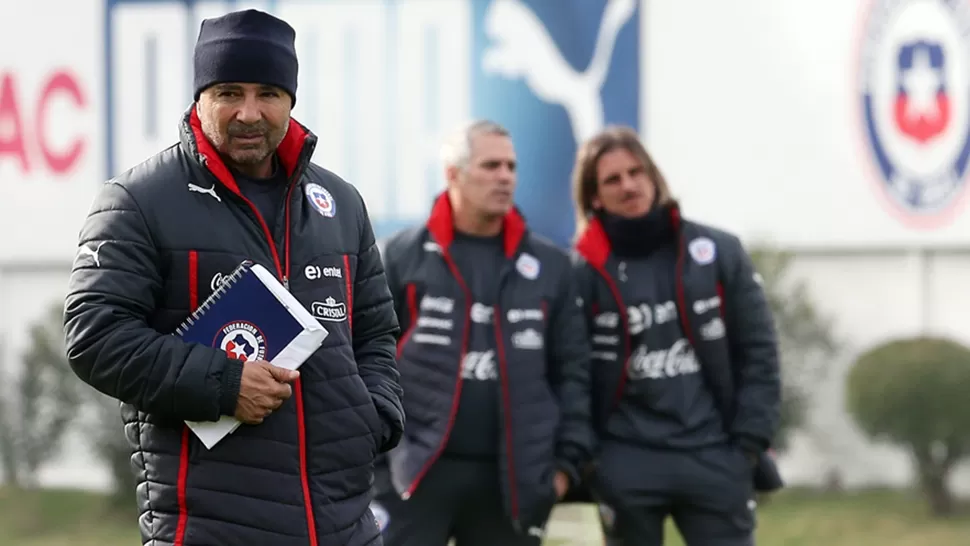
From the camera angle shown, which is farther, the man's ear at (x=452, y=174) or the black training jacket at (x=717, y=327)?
the man's ear at (x=452, y=174)

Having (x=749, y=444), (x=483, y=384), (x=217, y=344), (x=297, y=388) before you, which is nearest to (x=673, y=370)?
(x=749, y=444)

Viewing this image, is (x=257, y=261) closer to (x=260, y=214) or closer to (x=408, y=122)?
(x=260, y=214)

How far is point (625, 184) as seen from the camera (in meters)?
5.11

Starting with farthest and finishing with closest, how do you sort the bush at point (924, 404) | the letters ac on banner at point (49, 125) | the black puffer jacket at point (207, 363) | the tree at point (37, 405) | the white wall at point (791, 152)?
the letters ac on banner at point (49, 125) < the tree at point (37, 405) < the white wall at point (791, 152) < the bush at point (924, 404) < the black puffer jacket at point (207, 363)

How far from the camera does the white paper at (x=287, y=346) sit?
9.84ft

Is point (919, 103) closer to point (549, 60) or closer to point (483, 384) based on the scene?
point (549, 60)

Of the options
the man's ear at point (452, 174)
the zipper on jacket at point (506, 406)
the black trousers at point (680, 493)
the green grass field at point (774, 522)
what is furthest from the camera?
the green grass field at point (774, 522)

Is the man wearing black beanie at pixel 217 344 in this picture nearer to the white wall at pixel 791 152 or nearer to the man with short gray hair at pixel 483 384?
the man with short gray hair at pixel 483 384

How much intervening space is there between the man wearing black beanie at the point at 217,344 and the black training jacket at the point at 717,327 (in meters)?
1.89

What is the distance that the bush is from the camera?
11.1 metres

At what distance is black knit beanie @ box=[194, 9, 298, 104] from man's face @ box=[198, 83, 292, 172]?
2 centimetres

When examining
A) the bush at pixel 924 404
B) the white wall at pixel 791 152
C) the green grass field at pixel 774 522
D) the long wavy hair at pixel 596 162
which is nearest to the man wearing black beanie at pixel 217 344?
the long wavy hair at pixel 596 162

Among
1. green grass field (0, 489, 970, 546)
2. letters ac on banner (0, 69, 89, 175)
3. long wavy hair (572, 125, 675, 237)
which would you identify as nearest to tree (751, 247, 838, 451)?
green grass field (0, 489, 970, 546)

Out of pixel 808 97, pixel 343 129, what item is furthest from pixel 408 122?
pixel 808 97
